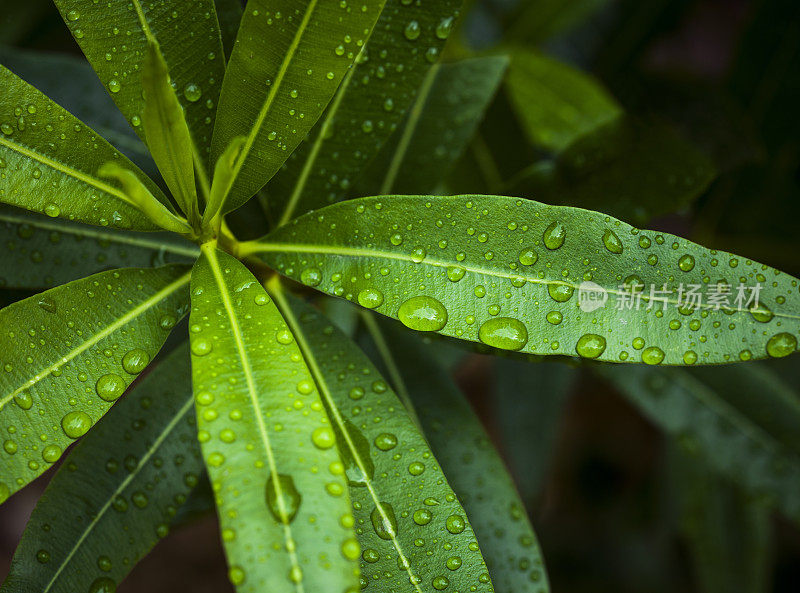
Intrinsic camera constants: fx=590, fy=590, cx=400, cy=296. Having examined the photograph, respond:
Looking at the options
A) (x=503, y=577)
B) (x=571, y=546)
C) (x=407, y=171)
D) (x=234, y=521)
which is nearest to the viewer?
(x=234, y=521)

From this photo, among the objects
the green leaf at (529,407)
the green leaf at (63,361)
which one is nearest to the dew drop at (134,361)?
the green leaf at (63,361)

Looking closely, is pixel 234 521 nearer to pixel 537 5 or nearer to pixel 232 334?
pixel 232 334

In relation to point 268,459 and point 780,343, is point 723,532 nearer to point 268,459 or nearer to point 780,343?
point 780,343

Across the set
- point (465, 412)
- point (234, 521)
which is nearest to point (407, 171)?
point (465, 412)

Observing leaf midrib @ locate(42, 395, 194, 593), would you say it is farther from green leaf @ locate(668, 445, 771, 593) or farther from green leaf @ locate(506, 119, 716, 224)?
green leaf @ locate(668, 445, 771, 593)

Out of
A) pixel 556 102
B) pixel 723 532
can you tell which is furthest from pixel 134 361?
pixel 723 532

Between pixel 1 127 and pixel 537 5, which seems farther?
pixel 537 5
